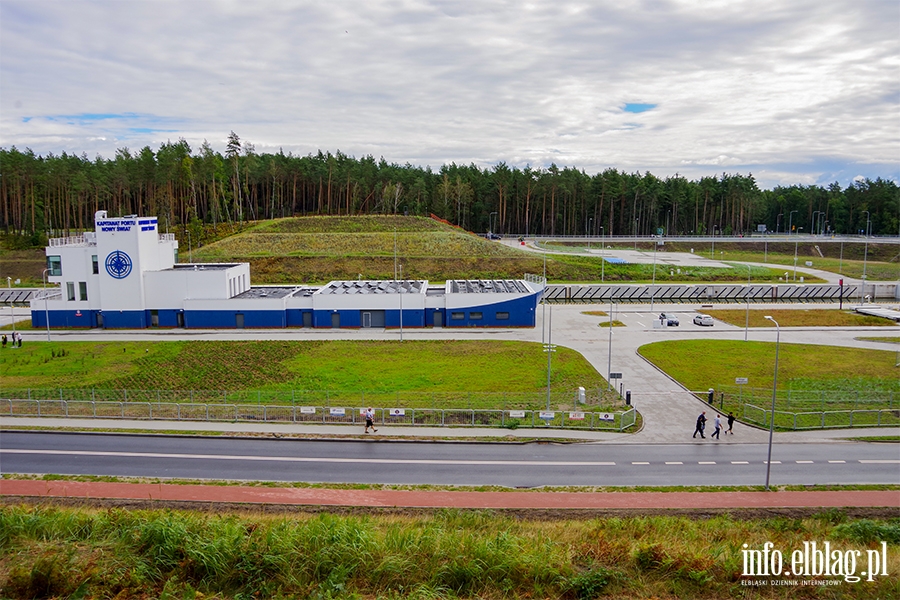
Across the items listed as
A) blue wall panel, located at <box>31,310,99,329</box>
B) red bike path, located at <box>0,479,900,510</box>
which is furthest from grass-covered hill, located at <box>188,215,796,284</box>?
red bike path, located at <box>0,479,900,510</box>

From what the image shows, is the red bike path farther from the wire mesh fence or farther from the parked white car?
the parked white car

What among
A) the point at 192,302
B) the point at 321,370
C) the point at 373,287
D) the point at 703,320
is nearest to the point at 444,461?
the point at 321,370

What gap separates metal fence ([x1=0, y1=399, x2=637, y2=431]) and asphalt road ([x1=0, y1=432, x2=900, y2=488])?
2268 millimetres

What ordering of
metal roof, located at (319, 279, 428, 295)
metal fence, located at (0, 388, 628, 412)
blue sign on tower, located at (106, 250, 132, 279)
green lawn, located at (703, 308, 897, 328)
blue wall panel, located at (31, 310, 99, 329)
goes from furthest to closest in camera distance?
metal roof, located at (319, 279, 428, 295)
green lawn, located at (703, 308, 897, 328)
blue wall panel, located at (31, 310, 99, 329)
blue sign on tower, located at (106, 250, 132, 279)
metal fence, located at (0, 388, 628, 412)

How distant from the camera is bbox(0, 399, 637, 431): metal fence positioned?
31.6 metres

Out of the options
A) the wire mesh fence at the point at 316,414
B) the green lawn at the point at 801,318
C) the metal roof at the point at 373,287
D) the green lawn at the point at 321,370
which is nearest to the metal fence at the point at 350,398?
the green lawn at the point at 321,370

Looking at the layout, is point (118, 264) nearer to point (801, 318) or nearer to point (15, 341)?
point (15, 341)

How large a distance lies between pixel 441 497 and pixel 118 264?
49149 millimetres

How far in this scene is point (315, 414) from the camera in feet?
107

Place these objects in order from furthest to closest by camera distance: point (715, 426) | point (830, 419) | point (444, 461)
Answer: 1. point (830, 419)
2. point (715, 426)
3. point (444, 461)

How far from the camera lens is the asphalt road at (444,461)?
83.2ft

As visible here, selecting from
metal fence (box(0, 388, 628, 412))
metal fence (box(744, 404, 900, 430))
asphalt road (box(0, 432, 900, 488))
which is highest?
metal fence (box(0, 388, 628, 412))

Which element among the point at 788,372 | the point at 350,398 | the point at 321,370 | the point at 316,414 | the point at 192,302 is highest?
the point at 192,302

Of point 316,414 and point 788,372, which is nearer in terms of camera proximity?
point 316,414
